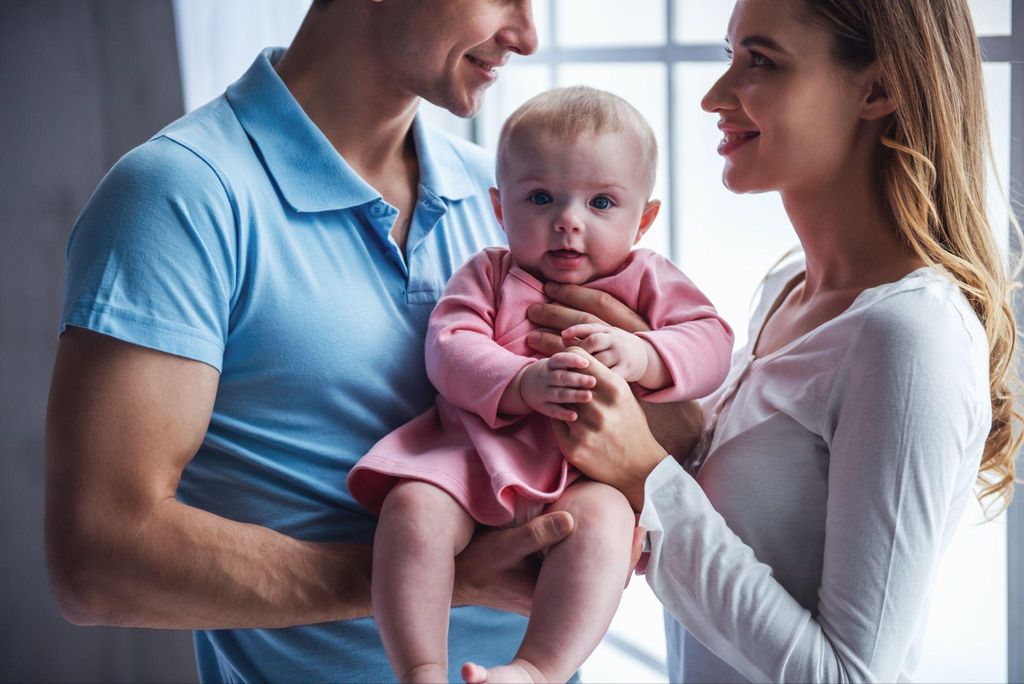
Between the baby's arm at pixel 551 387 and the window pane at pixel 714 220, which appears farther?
the window pane at pixel 714 220

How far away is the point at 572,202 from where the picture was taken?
A: 1417 mm

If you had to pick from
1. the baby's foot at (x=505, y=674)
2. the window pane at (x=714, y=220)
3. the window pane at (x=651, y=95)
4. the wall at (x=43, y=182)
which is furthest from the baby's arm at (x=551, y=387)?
the wall at (x=43, y=182)

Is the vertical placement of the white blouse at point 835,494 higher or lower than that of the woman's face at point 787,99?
lower

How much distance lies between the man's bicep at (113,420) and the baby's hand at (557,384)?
1.50 feet

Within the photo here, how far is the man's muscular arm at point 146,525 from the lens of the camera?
1219 mm

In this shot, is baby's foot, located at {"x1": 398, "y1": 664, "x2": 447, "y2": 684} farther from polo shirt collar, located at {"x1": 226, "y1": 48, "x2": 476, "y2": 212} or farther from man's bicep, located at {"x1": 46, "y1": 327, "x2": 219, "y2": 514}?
polo shirt collar, located at {"x1": 226, "y1": 48, "x2": 476, "y2": 212}

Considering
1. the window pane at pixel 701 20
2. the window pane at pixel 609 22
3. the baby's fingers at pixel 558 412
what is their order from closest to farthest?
the baby's fingers at pixel 558 412 → the window pane at pixel 701 20 → the window pane at pixel 609 22

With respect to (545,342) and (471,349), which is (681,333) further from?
(471,349)

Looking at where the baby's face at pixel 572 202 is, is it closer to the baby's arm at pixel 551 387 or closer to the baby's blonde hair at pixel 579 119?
the baby's blonde hair at pixel 579 119

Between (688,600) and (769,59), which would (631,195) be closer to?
(769,59)

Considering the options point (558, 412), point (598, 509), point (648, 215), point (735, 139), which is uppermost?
point (735, 139)

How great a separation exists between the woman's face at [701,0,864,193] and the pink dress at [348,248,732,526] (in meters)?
0.24

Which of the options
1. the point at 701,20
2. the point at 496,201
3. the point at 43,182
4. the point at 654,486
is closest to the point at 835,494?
the point at 654,486

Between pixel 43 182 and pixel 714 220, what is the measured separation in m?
2.05
